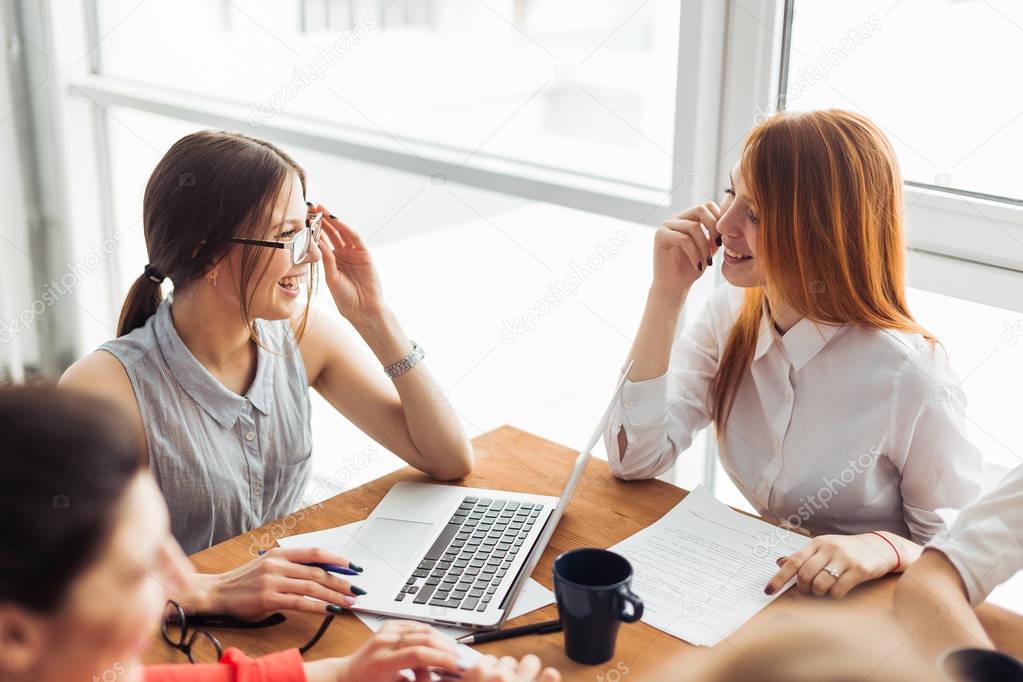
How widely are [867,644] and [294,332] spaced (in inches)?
53.3

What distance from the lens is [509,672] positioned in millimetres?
1086

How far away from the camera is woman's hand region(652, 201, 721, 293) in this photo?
1.72m

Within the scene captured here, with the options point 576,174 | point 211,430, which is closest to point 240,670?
point 211,430

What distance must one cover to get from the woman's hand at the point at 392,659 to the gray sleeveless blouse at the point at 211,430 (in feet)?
1.90

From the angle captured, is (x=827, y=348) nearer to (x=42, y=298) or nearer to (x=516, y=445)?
(x=516, y=445)

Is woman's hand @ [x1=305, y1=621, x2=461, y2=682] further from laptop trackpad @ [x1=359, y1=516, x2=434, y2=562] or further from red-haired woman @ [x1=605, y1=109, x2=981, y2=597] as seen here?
red-haired woman @ [x1=605, y1=109, x2=981, y2=597]

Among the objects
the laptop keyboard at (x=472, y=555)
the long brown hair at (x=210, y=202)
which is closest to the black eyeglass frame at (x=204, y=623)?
the laptop keyboard at (x=472, y=555)

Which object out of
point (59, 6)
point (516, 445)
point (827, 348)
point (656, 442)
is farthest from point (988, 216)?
point (59, 6)

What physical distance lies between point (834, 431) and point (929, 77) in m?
0.75

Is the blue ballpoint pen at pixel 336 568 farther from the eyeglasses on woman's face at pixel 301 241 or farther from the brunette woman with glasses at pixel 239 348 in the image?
the eyeglasses on woman's face at pixel 301 241

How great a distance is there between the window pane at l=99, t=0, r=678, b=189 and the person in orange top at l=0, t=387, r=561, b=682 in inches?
66.8

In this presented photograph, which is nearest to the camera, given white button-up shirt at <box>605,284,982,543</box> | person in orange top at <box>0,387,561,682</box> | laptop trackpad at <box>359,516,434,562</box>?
person in orange top at <box>0,387,561,682</box>

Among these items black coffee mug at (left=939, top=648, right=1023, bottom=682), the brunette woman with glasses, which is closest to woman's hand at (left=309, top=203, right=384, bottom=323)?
the brunette woman with glasses

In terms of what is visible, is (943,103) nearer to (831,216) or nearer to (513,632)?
(831,216)
